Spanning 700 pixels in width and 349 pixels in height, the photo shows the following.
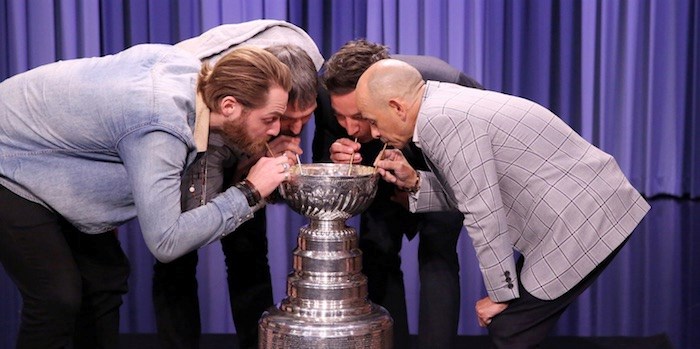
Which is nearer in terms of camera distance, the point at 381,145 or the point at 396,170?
the point at 396,170

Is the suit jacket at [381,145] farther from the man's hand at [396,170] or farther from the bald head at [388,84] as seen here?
the bald head at [388,84]

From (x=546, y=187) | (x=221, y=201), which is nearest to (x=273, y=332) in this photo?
(x=221, y=201)

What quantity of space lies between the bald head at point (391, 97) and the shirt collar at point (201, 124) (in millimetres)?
395

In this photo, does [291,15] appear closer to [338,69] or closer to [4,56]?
[4,56]

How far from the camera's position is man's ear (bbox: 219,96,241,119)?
240 centimetres

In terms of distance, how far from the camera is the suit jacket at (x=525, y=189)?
7.71 feet

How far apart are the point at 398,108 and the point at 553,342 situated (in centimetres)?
121

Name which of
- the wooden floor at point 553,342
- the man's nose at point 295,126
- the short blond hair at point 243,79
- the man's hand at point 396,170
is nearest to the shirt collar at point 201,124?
the short blond hair at point 243,79

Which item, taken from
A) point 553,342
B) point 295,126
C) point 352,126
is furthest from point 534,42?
point 295,126

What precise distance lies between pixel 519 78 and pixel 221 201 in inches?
167

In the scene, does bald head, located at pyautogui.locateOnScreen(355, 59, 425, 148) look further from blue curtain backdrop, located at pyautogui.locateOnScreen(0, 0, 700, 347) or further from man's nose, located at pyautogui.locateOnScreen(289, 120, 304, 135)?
blue curtain backdrop, located at pyautogui.locateOnScreen(0, 0, 700, 347)

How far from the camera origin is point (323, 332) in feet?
8.11

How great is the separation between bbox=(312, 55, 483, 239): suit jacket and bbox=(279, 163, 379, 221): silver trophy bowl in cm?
45

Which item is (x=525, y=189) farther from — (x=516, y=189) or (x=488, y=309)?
(x=488, y=309)
